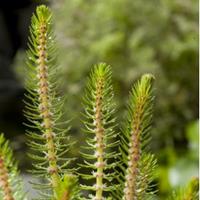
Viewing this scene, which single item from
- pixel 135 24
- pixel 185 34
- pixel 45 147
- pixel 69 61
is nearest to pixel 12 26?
pixel 69 61

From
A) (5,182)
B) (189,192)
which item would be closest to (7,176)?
(5,182)

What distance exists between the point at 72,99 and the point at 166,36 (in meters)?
0.56

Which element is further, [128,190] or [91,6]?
[91,6]

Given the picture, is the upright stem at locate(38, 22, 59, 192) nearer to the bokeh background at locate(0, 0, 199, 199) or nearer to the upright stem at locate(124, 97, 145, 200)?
the upright stem at locate(124, 97, 145, 200)

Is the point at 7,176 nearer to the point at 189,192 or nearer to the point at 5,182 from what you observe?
the point at 5,182

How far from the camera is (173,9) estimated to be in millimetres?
2865

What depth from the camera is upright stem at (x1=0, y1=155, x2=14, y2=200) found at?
0.41 metres

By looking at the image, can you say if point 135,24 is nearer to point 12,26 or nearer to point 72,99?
point 72,99

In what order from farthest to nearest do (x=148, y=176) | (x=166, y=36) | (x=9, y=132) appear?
1. (x=166, y=36)
2. (x=9, y=132)
3. (x=148, y=176)

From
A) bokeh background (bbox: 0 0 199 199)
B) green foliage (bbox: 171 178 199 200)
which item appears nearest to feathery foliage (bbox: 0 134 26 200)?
green foliage (bbox: 171 178 199 200)

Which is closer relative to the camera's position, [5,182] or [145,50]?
[5,182]

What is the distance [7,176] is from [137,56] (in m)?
2.37

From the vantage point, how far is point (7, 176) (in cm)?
41

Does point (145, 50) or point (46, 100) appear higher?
point (145, 50)
